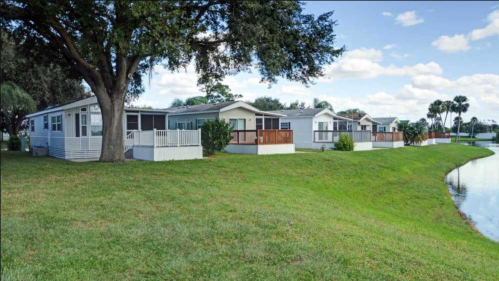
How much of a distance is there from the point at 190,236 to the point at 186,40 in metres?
6.39

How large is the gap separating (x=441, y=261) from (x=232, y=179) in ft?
23.1

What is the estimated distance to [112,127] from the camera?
44.0 ft

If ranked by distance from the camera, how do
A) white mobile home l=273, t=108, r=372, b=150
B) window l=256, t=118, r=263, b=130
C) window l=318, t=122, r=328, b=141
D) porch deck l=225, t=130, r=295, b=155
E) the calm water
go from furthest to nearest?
window l=318, t=122, r=328, b=141 < white mobile home l=273, t=108, r=372, b=150 < window l=256, t=118, r=263, b=130 < porch deck l=225, t=130, r=295, b=155 < the calm water

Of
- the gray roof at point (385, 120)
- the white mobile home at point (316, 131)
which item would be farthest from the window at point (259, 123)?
the gray roof at point (385, 120)

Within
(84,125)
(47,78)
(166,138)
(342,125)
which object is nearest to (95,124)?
(84,125)

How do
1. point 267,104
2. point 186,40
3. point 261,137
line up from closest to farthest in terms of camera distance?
point 186,40 → point 261,137 → point 267,104

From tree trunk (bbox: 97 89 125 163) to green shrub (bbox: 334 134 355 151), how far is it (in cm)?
1664

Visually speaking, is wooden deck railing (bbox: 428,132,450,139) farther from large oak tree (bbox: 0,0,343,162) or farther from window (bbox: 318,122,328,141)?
large oak tree (bbox: 0,0,343,162)

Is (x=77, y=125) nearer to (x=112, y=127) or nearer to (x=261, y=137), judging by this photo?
(x=112, y=127)

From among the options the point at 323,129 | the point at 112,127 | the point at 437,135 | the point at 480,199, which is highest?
the point at 112,127

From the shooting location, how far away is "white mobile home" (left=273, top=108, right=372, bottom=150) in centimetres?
2835

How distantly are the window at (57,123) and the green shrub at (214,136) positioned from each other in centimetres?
712

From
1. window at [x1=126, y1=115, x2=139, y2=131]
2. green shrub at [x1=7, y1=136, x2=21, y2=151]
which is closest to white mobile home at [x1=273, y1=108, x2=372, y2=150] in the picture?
window at [x1=126, y1=115, x2=139, y2=131]

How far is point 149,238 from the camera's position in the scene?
16.6 ft
